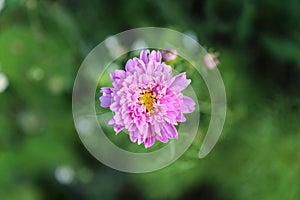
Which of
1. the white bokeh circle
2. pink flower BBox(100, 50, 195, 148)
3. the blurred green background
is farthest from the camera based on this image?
the blurred green background

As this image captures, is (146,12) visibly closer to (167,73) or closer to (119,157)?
(119,157)

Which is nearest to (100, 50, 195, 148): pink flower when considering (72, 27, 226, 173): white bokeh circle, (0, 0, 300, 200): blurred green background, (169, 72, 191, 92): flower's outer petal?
(169, 72, 191, 92): flower's outer petal

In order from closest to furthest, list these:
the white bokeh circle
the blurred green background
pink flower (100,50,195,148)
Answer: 1. pink flower (100,50,195,148)
2. the white bokeh circle
3. the blurred green background

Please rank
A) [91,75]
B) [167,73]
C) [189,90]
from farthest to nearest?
[91,75] → [189,90] → [167,73]

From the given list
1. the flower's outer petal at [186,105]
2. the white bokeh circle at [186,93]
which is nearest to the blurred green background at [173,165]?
the white bokeh circle at [186,93]

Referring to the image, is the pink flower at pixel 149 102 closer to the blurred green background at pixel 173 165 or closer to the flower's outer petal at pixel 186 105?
the flower's outer petal at pixel 186 105

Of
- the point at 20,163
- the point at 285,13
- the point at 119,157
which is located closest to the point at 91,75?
the point at 119,157

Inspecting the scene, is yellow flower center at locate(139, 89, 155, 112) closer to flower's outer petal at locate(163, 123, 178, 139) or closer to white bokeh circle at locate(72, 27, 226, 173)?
flower's outer petal at locate(163, 123, 178, 139)
